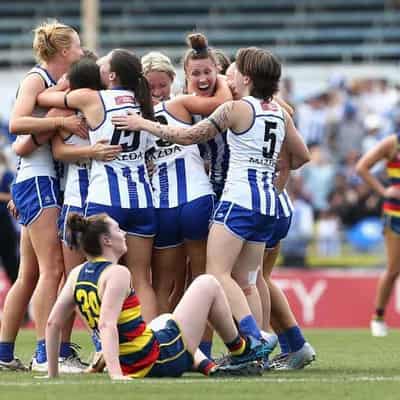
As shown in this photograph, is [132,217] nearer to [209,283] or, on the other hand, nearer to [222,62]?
[209,283]

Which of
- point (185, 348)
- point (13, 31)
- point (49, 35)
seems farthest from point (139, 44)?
point (185, 348)

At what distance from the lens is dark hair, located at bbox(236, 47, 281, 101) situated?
795 centimetres

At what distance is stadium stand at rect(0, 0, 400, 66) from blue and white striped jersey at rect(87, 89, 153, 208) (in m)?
16.7

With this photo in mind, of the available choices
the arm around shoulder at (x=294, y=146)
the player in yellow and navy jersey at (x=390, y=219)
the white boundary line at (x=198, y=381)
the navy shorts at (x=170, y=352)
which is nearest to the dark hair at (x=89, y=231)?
the navy shorts at (x=170, y=352)

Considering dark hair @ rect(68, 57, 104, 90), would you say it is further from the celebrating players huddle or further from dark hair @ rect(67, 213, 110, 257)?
dark hair @ rect(67, 213, 110, 257)

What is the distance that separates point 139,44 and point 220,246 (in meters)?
18.6

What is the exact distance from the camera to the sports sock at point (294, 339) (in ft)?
28.7

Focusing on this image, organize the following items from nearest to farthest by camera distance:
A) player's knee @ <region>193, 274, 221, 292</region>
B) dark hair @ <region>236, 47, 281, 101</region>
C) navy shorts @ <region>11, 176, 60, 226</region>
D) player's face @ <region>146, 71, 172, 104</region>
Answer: player's knee @ <region>193, 274, 221, 292</region>, dark hair @ <region>236, 47, 281, 101</region>, navy shorts @ <region>11, 176, 60, 226</region>, player's face @ <region>146, 71, 172, 104</region>

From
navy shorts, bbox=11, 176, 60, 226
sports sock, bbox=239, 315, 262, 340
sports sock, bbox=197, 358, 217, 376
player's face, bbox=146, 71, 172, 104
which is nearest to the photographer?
sports sock, bbox=197, 358, 217, 376

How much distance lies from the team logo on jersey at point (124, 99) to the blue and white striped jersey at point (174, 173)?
13.4 inches

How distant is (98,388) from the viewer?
6742 mm

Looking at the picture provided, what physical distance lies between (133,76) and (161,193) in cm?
79

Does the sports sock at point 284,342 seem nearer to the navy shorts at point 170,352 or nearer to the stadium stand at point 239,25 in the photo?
the navy shorts at point 170,352

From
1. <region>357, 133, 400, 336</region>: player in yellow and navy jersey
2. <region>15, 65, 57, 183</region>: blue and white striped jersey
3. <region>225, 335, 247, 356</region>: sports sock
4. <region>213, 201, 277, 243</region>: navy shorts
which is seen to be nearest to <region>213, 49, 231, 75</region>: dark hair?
<region>15, 65, 57, 183</region>: blue and white striped jersey
